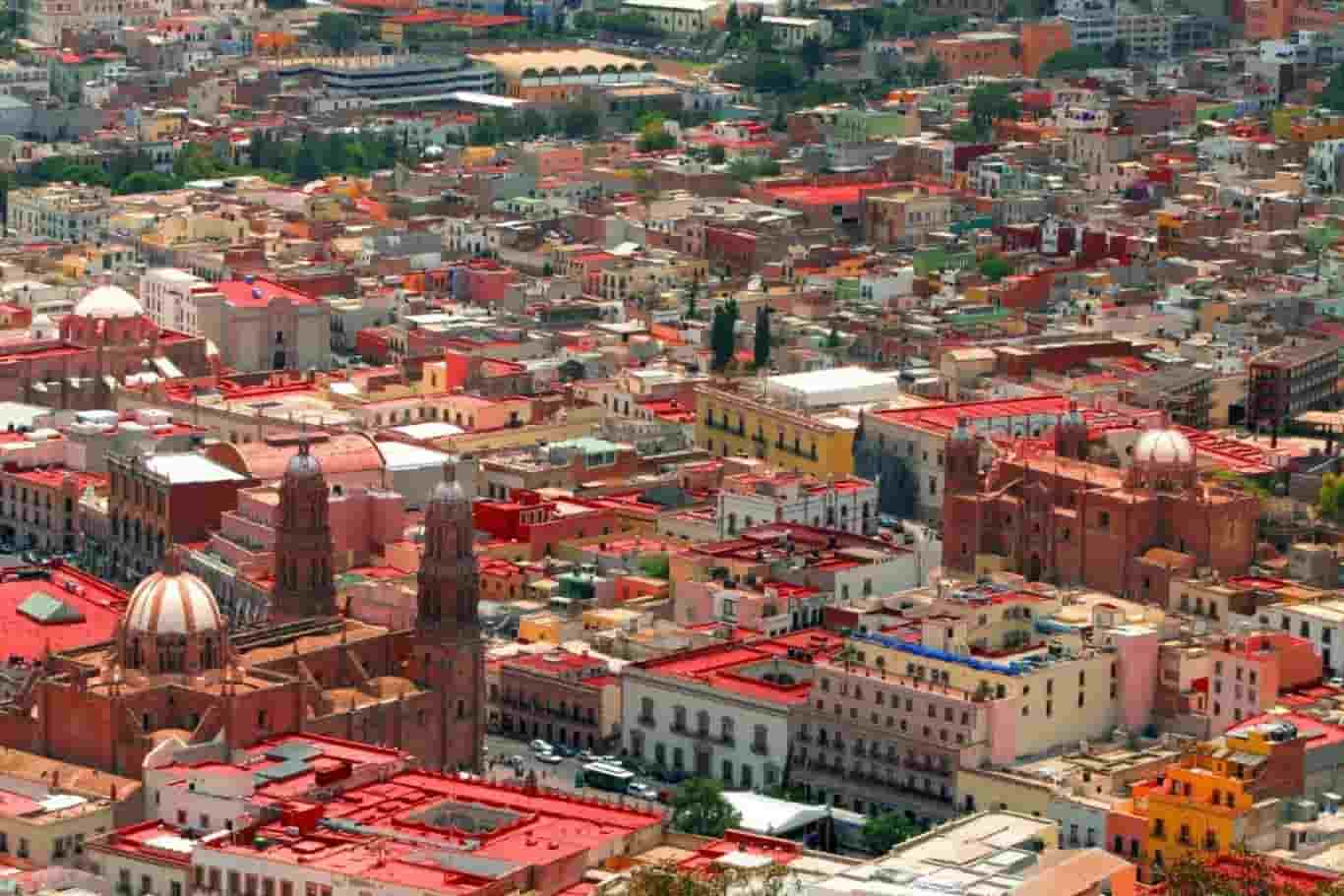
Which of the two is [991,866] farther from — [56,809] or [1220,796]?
[56,809]

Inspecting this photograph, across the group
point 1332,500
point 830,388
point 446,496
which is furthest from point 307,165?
point 446,496

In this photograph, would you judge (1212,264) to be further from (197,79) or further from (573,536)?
(197,79)

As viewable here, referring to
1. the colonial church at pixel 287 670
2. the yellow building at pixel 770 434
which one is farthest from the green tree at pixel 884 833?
the yellow building at pixel 770 434

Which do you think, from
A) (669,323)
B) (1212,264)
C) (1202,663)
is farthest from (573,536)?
(1212,264)

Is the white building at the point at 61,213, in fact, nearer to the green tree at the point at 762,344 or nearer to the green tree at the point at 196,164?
the green tree at the point at 196,164

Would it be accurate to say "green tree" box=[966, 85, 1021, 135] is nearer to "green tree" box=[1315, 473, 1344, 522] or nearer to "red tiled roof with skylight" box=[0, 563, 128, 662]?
"green tree" box=[1315, 473, 1344, 522]
